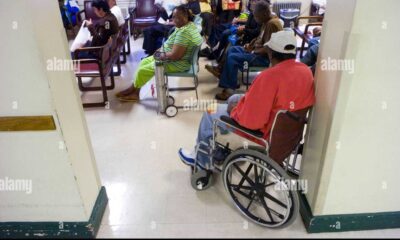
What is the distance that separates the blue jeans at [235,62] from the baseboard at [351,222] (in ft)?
5.89

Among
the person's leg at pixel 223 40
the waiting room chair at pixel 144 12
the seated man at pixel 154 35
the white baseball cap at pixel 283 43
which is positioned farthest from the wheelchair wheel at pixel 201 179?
the waiting room chair at pixel 144 12

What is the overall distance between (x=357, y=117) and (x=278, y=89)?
1.33 ft

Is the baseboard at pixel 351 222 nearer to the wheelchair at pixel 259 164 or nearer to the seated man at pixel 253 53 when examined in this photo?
the wheelchair at pixel 259 164

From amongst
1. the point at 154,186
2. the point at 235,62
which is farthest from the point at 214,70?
the point at 154,186

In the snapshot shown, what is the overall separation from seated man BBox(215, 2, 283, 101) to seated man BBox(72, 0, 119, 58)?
1.33 m

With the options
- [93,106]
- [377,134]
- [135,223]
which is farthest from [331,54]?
[93,106]

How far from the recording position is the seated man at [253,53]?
3.21 meters

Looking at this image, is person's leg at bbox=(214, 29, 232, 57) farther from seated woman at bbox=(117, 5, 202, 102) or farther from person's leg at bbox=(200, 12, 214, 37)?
seated woman at bbox=(117, 5, 202, 102)

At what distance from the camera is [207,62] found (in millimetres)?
4605

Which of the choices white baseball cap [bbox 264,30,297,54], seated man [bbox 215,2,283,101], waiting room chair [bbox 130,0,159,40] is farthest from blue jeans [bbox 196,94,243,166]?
waiting room chair [bbox 130,0,159,40]

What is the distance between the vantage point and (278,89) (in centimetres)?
175

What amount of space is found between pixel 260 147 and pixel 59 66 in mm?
1143

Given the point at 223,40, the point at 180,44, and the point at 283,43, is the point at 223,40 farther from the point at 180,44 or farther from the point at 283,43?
the point at 283,43

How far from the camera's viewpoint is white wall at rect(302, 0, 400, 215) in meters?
1.41
